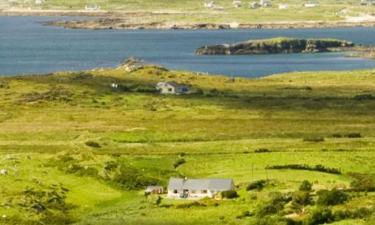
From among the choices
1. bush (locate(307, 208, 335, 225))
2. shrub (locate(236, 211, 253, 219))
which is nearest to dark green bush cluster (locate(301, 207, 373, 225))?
bush (locate(307, 208, 335, 225))

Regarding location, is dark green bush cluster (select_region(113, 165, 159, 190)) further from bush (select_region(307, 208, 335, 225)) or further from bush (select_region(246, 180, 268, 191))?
bush (select_region(307, 208, 335, 225))

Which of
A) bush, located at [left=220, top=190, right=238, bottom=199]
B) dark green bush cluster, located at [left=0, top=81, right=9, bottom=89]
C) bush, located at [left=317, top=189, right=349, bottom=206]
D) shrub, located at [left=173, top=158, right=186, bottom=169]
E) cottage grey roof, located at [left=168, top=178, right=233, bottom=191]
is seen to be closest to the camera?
bush, located at [left=317, top=189, right=349, bottom=206]

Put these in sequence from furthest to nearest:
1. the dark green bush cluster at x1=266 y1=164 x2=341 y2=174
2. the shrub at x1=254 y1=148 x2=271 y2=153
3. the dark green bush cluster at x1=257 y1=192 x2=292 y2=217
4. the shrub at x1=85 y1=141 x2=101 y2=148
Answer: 1. the shrub at x1=85 y1=141 x2=101 y2=148
2. the shrub at x1=254 y1=148 x2=271 y2=153
3. the dark green bush cluster at x1=266 y1=164 x2=341 y2=174
4. the dark green bush cluster at x1=257 y1=192 x2=292 y2=217

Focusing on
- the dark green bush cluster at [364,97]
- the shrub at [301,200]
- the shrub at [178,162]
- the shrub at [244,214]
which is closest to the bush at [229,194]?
the shrub at [301,200]

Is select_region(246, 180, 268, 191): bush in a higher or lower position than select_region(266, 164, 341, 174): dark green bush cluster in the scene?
higher

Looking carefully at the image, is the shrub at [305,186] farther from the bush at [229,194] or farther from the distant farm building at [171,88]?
the distant farm building at [171,88]

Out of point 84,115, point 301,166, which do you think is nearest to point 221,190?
point 301,166
